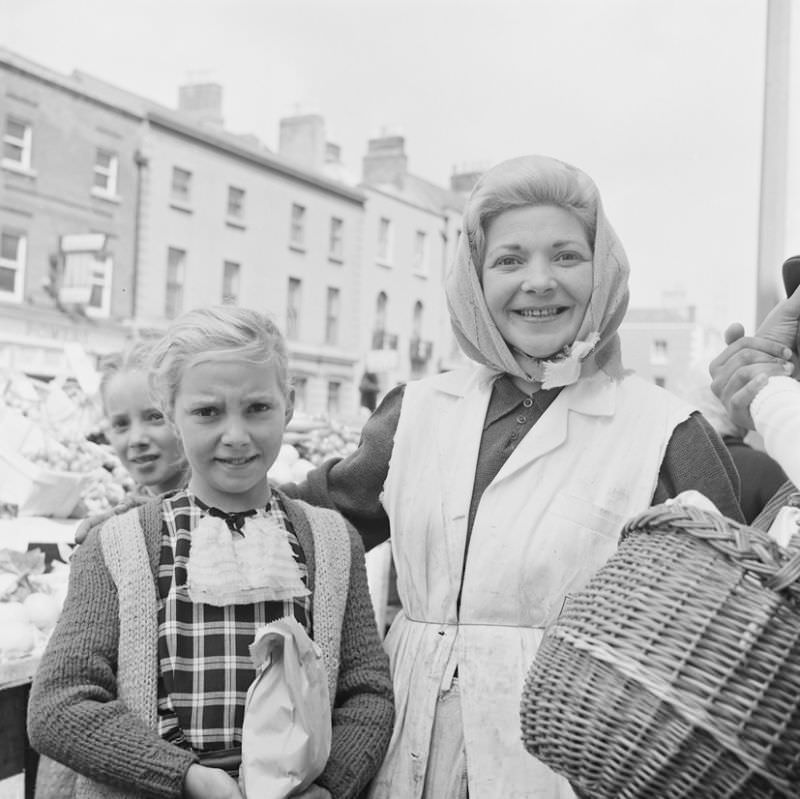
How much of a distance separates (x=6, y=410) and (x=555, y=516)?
7.64 ft

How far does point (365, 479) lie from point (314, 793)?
57 centimetres

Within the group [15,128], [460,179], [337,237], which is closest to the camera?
[15,128]

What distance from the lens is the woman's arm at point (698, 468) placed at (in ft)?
4.82

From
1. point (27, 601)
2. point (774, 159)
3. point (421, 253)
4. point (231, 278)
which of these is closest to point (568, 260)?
point (27, 601)

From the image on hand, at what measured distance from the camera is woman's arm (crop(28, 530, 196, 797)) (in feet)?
4.05

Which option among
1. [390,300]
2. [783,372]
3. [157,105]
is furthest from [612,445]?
[390,300]

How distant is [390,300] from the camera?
73.4 ft

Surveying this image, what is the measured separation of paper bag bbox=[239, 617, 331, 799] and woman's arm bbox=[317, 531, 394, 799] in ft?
0.42

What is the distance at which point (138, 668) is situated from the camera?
130cm

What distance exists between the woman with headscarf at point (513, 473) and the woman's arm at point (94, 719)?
1.28 ft

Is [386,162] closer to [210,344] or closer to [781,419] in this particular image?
[210,344]

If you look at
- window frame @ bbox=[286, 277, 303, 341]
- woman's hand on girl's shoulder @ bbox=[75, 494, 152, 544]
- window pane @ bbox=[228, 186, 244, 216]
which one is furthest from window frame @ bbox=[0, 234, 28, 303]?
woman's hand on girl's shoulder @ bbox=[75, 494, 152, 544]

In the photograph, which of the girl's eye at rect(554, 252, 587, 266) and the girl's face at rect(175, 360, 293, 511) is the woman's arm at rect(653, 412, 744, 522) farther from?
the girl's face at rect(175, 360, 293, 511)

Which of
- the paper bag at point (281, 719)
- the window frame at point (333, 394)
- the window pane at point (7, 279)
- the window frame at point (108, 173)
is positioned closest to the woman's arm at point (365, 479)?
the paper bag at point (281, 719)
